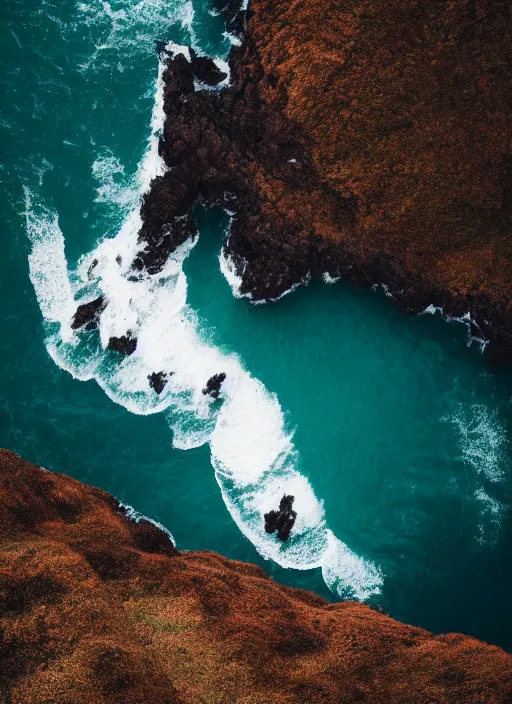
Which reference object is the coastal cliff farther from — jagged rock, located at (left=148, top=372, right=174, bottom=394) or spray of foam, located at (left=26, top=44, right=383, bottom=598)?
jagged rock, located at (left=148, top=372, right=174, bottom=394)

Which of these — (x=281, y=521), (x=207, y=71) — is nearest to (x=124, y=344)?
(x=281, y=521)

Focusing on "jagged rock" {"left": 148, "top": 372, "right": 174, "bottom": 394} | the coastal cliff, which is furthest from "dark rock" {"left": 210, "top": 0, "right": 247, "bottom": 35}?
"jagged rock" {"left": 148, "top": 372, "right": 174, "bottom": 394}

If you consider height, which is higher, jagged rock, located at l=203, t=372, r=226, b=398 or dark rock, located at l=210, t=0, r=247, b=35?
dark rock, located at l=210, t=0, r=247, b=35

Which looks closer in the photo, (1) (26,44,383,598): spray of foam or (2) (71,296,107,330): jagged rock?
(1) (26,44,383,598): spray of foam

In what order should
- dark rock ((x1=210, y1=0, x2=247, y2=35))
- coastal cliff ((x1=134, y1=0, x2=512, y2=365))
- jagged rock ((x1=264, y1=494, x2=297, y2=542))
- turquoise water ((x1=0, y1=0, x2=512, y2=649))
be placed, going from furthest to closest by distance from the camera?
dark rock ((x1=210, y1=0, x2=247, y2=35)) → coastal cliff ((x1=134, y1=0, x2=512, y2=365)) → jagged rock ((x1=264, y1=494, x2=297, y2=542)) → turquoise water ((x1=0, y1=0, x2=512, y2=649))

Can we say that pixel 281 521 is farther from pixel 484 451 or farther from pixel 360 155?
pixel 360 155

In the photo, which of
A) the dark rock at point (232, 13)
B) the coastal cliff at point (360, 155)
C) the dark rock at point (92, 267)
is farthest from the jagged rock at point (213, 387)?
the dark rock at point (232, 13)

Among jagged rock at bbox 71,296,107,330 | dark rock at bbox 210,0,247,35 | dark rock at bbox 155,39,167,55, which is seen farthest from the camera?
dark rock at bbox 155,39,167,55
